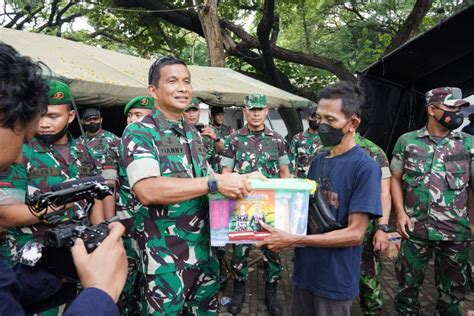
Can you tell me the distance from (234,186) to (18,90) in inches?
40.7

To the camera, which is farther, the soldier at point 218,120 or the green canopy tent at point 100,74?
the soldier at point 218,120

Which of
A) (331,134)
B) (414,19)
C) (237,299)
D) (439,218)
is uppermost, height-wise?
(414,19)

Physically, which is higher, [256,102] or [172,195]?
[256,102]

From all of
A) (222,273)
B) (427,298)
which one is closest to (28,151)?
(222,273)

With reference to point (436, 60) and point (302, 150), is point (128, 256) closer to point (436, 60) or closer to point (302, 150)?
point (302, 150)

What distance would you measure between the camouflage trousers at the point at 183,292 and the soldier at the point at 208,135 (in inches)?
104

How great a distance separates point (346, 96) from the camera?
2.14 metres

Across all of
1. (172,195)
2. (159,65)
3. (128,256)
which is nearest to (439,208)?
(172,195)

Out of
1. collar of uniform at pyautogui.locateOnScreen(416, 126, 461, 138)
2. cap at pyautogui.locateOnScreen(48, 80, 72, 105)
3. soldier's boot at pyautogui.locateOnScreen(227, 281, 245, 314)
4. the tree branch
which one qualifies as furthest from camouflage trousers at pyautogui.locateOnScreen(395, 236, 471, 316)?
the tree branch

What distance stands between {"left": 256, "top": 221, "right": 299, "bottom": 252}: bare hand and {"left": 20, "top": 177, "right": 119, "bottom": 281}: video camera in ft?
2.67

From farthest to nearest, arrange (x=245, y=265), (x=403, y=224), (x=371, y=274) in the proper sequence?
1. (x=245, y=265)
2. (x=371, y=274)
3. (x=403, y=224)

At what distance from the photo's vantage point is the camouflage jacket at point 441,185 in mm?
3029

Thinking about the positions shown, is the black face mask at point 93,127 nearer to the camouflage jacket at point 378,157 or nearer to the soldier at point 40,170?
the soldier at point 40,170

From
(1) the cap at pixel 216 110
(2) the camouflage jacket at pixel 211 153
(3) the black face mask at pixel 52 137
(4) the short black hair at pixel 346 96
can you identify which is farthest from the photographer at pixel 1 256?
(1) the cap at pixel 216 110
